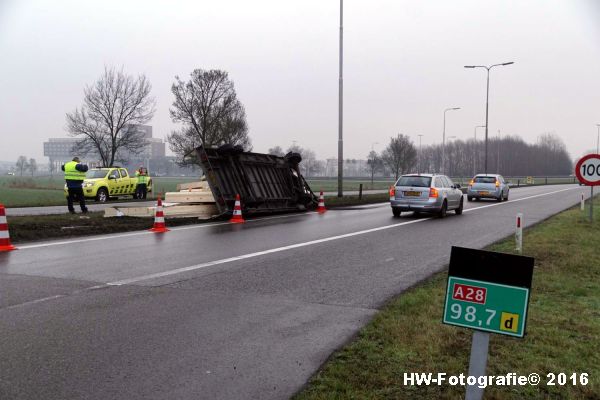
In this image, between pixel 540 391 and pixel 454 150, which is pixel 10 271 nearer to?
pixel 540 391

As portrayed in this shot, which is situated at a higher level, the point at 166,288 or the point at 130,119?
the point at 130,119

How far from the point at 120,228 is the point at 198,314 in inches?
347


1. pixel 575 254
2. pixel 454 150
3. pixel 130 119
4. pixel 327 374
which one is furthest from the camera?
pixel 454 150

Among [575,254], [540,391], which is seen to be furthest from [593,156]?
[540,391]

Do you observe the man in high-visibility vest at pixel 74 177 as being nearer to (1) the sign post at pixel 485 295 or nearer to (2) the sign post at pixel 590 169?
(2) the sign post at pixel 590 169

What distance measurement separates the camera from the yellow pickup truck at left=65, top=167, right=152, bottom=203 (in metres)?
26.7

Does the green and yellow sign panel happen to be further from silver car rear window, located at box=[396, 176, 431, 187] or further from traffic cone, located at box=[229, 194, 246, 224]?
silver car rear window, located at box=[396, 176, 431, 187]

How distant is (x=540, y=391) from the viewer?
385 cm

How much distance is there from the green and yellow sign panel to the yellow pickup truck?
26.0 metres

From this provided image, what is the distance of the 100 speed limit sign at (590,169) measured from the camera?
13.8 metres

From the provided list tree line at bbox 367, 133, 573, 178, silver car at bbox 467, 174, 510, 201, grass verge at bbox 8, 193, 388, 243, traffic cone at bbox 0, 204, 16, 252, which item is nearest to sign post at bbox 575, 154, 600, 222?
grass verge at bbox 8, 193, 388, 243

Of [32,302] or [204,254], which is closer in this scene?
[32,302]

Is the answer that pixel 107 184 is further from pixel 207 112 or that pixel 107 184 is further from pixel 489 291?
pixel 489 291

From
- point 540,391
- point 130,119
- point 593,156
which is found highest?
point 130,119
